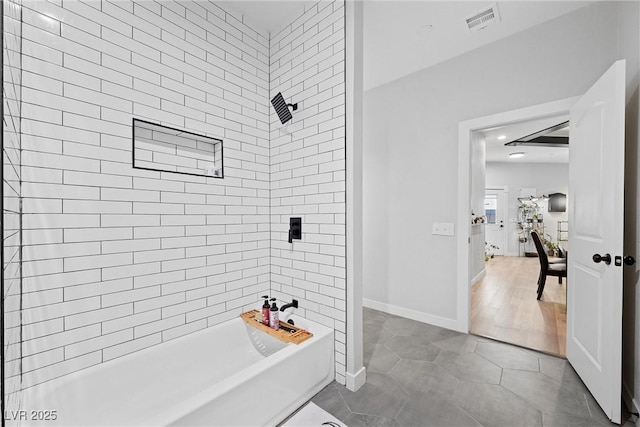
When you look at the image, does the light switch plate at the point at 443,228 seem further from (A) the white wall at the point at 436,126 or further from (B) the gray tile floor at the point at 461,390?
(B) the gray tile floor at the point at 461,390

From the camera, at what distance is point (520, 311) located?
136 inches

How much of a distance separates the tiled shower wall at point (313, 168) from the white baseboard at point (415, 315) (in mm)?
1498

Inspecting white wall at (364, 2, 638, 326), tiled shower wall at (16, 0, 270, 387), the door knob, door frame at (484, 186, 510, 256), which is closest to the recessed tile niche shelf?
tiled shower wall at (16, 0, 270, 387)

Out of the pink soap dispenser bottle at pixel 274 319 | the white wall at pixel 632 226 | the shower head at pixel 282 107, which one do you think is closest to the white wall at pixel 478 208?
the white wall at pixel 632 226

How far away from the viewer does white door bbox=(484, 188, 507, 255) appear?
832 centimetres

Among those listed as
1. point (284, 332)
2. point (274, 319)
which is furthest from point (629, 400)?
point (274, 319)

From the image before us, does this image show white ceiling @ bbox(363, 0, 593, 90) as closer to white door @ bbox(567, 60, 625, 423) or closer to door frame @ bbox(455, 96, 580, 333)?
door frame @ bbox(455, 96, 580, 333)

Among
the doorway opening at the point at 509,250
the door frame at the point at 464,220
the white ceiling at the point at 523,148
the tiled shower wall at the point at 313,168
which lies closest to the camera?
the tiled shower wall at the point at 313,168

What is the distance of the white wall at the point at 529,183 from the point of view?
8.15 meters

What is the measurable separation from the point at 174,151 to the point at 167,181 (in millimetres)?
260

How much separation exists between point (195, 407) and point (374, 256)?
2646 mm

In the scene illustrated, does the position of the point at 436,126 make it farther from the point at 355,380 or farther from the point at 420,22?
the point at 355,380

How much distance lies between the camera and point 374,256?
11.6 feet

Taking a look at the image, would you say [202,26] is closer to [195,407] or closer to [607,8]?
[195,407]
